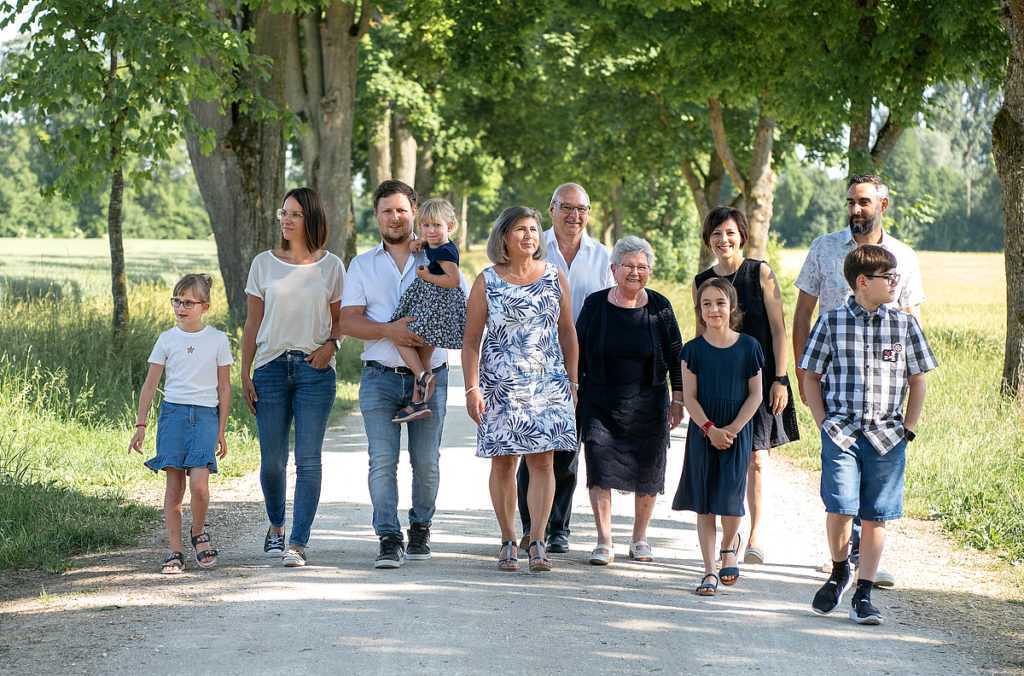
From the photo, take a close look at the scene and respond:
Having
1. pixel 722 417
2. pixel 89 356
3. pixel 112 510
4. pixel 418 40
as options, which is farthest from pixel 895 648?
pixel 418 40

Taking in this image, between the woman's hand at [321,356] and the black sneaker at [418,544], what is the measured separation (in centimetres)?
110

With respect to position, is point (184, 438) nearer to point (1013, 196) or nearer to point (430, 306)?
point (430, 306)

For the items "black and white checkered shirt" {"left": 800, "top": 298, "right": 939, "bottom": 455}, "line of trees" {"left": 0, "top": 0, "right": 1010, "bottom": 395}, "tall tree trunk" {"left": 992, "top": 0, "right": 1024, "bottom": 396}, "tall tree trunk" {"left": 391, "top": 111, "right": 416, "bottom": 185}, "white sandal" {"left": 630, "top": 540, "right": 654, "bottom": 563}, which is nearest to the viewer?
"black and white checkered shirt" {"left": 800, "top": 298, "right": 939, "bottom": 455}

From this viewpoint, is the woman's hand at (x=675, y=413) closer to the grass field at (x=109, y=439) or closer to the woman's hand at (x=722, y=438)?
the woman's hand at (x=722, y=438)

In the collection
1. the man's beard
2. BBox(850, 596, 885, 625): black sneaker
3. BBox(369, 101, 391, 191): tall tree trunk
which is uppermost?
BBox(369, 101, 391, 191): tall tree trunk

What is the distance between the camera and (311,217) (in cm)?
618

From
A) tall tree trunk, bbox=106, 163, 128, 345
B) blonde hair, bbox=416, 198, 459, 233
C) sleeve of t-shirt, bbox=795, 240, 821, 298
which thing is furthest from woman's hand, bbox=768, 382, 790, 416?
tall tree trunk, bbox=106, 163, 128, 345

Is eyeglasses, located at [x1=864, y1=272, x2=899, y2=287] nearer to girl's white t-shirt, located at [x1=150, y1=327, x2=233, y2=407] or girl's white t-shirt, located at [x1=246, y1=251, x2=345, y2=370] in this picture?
girl's white t-shirt, located at [x1=246, y1=251, x2=345, y2=370]

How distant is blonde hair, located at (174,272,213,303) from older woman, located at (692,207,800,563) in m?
2.80

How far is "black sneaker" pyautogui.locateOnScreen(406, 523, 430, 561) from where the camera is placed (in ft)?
20.8

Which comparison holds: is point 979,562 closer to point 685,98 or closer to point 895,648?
point 895,648

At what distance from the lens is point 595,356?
6348 mm

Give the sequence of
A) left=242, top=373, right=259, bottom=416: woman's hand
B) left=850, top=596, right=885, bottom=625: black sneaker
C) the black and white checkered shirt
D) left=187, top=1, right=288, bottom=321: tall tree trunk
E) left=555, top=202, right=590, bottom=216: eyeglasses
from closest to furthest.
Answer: left=850, top=596, right=885, bottom=625: black sneaker
the black and white checkered shirt
left=242, top=373, right=259, bottom=416: woman's hand
left=555, top=202, right=590, bottom=216: eyeglasses
left=187, top=1, right=288, bottom=321: tall tree trunk

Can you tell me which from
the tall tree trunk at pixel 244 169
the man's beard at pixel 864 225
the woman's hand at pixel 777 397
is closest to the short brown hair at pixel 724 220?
the man's beard at pixel 864 225
